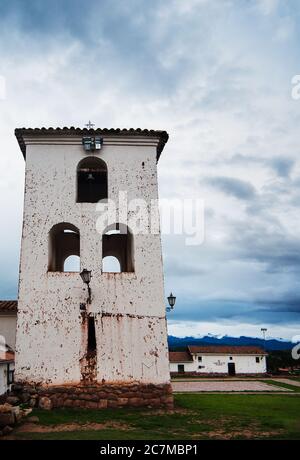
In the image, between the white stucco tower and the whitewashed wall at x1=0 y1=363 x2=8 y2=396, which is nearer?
the white stucco tower

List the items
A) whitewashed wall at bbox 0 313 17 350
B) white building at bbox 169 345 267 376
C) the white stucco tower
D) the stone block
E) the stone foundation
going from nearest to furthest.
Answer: the stone block < the stone foundation < the white stucco tower < whitewashed wall at bbox 0 313 17 350 < white building at bbox 169 345 267 376

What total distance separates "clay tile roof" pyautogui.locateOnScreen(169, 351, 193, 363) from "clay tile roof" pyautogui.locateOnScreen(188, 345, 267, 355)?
0.92 metres

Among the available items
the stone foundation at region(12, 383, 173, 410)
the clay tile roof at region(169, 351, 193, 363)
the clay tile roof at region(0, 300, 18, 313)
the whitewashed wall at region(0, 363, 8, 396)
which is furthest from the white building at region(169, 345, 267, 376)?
the stone foundation at region(12, 383, 173, 410)

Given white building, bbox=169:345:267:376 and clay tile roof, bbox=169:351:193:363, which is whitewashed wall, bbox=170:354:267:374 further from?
clay tile roof, bbox=169:351:193:363

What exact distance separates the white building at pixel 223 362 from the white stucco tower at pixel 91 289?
41420 mm

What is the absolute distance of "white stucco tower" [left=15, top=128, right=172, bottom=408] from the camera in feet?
41.0

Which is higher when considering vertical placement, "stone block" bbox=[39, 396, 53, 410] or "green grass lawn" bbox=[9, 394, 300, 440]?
"stone block" bbox=[39, 396, 53, 410]

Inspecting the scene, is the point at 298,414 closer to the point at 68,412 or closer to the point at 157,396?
the point at 157,396

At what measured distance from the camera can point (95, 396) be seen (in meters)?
12.3

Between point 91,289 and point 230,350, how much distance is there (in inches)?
1731

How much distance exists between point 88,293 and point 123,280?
1.12 meters

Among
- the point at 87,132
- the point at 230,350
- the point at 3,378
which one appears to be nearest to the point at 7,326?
the point at 3,378

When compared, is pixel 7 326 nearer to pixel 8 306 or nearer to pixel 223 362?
pixel 8 306

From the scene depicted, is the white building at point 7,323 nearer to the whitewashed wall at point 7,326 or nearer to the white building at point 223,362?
the whitewashed wall at point 7,326
